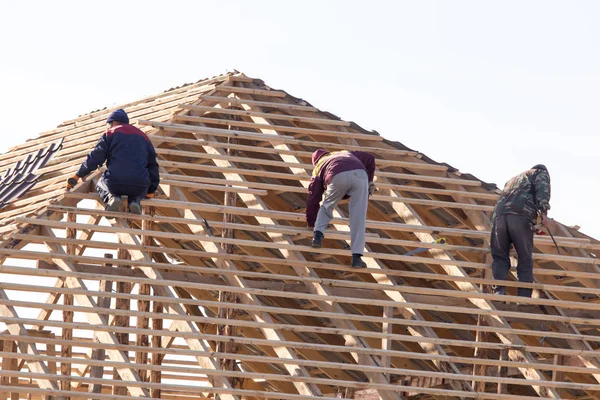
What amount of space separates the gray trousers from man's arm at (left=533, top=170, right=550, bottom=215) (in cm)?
206

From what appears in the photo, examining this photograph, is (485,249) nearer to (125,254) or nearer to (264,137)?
(264,137)

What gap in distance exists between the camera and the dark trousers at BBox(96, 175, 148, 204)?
1375cm

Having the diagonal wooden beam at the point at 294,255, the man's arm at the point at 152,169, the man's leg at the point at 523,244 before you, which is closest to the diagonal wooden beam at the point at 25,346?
the man's arm at the point at 152,169

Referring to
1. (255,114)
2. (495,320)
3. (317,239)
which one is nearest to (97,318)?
(317,239)

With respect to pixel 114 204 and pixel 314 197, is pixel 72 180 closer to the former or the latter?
pixel 114 204

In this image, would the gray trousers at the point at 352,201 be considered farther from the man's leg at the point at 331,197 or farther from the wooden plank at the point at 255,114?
the wooden plank at the point at 255,114

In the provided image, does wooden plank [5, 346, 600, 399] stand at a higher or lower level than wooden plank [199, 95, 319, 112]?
lower

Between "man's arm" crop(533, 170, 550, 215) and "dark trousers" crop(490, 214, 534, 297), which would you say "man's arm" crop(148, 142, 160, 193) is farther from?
"man's arm" crop(533, 170, 550, 215)

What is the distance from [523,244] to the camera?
14523mm

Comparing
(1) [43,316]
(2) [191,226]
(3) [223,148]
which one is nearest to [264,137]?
(3) [223,148]

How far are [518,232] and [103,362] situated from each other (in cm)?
478

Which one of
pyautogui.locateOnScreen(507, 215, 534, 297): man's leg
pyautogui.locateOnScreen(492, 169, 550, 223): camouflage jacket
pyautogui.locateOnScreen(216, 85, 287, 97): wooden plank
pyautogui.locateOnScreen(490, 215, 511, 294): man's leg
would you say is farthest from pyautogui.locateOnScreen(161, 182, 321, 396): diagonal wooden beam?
pyautogui.locateOnScreen(492, 169, 550, 223): camouflage jacket

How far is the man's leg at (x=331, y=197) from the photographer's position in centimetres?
1383

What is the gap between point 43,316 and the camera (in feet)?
52.8
